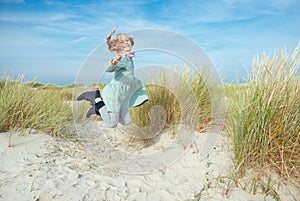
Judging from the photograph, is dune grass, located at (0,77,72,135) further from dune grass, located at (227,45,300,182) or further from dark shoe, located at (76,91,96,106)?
dune grass, located at (227,45,300,182)

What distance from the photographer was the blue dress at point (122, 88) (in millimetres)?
1776

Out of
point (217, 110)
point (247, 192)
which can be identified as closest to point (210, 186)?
point (247, 192)

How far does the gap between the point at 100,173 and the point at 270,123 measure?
5.91ft

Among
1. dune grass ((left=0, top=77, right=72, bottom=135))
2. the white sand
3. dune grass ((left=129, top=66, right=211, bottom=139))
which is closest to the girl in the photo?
the white sand

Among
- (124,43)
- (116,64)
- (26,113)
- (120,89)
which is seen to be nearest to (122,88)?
(120,89)

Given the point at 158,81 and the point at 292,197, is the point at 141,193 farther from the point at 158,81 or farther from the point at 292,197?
the point at 158,81

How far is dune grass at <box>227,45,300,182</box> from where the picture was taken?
2.60 metres

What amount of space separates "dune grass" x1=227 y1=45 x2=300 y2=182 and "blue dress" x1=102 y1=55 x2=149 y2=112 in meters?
1.23

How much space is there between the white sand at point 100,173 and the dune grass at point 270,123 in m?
0.31

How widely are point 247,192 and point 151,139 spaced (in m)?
1.63

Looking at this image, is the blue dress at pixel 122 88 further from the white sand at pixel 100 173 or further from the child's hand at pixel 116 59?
the white sand at pixel 100 173

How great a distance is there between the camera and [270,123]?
8.52 feet

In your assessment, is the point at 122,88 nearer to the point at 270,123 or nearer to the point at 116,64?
the point at 116,64

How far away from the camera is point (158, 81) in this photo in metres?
3.95
